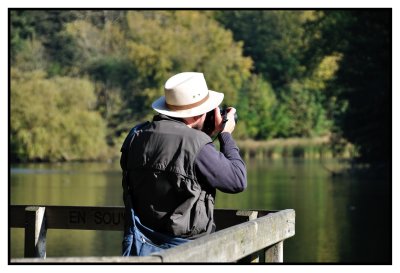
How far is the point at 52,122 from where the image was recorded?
32.4m

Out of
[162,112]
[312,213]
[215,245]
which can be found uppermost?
[162,112]

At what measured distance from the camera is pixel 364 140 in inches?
966

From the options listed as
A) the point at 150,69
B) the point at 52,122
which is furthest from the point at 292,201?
the point at 150,69

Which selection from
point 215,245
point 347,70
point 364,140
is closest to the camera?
point 215,245

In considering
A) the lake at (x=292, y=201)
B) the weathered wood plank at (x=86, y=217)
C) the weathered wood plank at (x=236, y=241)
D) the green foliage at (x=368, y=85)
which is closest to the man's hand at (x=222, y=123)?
the weathered wood plank at (x=236, y=241)

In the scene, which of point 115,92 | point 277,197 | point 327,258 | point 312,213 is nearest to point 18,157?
point 115,92

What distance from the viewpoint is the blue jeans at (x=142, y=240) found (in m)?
2.98

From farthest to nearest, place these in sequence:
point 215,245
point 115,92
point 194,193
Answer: point 115,92
point 194,193
point 215,245

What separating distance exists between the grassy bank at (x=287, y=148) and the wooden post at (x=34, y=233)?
31.6 metres

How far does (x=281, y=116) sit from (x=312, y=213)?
24437mm

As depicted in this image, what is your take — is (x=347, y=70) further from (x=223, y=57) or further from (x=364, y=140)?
(x=223, y=57)

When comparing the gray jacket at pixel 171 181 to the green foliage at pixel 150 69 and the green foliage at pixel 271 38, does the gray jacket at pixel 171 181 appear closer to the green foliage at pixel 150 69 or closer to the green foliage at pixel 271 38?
the green foliage at pixel 150 69

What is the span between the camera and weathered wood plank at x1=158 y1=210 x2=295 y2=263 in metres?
2.48

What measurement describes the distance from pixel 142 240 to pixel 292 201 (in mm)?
16921
